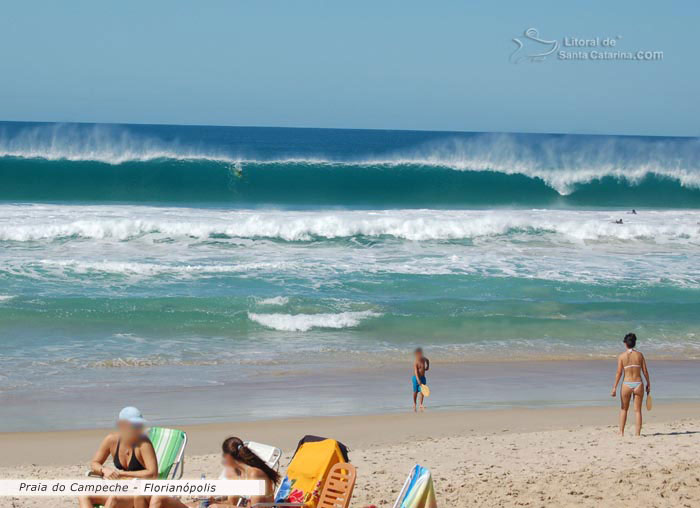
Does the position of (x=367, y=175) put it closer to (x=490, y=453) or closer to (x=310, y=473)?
(x=490, y=453)

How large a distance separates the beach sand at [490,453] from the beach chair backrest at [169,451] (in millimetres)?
646

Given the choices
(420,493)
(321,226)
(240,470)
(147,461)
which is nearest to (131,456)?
(147,461)

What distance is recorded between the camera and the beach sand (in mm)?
5805

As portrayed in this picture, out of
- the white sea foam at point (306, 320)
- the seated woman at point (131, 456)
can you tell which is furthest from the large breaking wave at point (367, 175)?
the seated woman at point (131, 456)

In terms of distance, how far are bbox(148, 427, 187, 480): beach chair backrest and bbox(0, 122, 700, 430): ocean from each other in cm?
230

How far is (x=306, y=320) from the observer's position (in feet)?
40.6

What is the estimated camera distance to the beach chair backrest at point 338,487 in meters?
4.99

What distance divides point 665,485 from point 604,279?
10.5 m

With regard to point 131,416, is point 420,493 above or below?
below

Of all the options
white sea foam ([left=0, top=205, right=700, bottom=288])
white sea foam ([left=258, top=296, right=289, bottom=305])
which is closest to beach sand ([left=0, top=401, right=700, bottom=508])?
Answer: white sea foam ([left=258, top=296, right=289, bottom=305])

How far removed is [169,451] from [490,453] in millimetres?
2652

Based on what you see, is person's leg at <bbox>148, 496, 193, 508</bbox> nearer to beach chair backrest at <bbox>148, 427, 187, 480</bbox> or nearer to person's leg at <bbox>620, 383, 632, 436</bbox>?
beach chair backrest at <bbox>148, 427, 187, 480</bbox>

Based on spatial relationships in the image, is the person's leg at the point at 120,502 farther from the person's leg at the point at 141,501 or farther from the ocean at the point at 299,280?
the ocean at the point at 299,280

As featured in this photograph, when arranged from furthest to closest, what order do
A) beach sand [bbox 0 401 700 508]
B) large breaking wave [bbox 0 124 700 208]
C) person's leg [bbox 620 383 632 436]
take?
large breaking wave [bbox 0 124 700 208], person's leg [bbox 620 383 632 436], beach sand [bbox 0 401 700 508]
